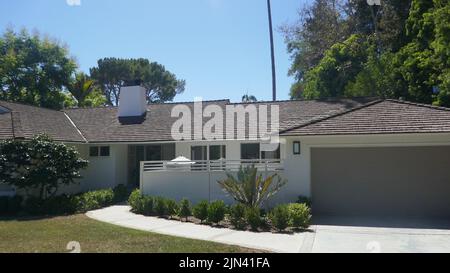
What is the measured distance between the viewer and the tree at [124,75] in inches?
2018

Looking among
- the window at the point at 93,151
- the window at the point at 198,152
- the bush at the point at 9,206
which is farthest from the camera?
the window at the point at 93,151

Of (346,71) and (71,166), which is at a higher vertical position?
(346,71)

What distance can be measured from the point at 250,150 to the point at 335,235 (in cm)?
930

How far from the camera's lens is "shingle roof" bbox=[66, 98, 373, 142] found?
70.5 ft

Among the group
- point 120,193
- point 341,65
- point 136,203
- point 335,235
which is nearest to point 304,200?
point 335,235

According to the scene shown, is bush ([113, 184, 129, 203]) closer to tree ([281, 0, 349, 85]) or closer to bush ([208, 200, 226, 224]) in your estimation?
bush ([208, 200, 226, 224])

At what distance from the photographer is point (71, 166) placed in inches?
707

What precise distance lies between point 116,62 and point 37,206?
122ft

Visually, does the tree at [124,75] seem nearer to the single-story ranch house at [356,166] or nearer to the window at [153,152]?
the window at [153,152]

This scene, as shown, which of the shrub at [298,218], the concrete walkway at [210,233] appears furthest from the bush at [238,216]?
the shrub at [298,218]

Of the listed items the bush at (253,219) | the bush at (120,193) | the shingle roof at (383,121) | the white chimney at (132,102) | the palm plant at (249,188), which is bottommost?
the bush at (120,193)

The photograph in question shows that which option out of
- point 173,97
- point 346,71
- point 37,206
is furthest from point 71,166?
point 173,97

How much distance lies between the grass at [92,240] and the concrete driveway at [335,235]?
796 mm
